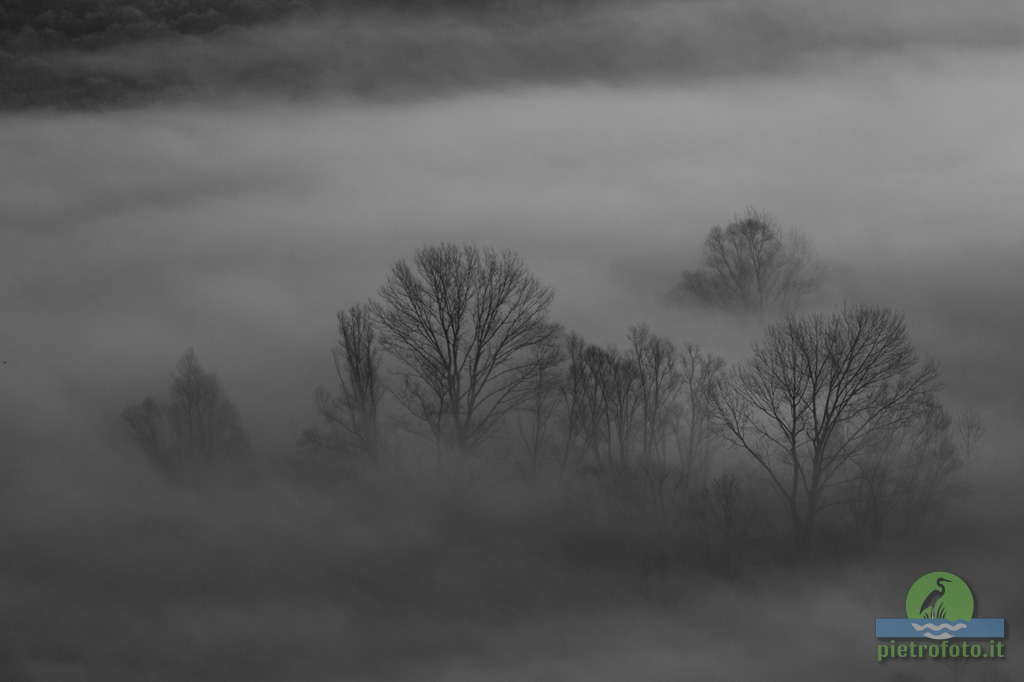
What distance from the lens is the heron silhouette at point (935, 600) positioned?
42375mm

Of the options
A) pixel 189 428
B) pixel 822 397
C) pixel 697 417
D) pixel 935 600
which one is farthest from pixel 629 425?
pixel 189 428

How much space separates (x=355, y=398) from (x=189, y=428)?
798cm

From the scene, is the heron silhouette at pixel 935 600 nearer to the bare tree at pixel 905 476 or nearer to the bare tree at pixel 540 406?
the bare tree at pixel 905 476

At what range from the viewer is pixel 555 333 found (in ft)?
179

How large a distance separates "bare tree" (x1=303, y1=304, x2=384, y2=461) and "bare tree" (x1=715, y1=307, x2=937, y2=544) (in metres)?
15.3

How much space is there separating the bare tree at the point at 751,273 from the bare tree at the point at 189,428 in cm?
2622

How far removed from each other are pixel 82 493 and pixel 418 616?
19.0 meters

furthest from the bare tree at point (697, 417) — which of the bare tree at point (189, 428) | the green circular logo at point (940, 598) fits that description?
the bare tree at point (189, 428)

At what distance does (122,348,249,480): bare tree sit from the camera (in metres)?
52.8

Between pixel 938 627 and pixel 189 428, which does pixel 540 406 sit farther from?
pixel 938 627

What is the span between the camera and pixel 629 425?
53.4 m

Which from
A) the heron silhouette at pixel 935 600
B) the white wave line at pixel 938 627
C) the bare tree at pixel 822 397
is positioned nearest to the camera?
the white wave line at pixel 938 627

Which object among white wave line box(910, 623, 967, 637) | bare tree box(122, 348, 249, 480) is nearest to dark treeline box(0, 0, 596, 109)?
bare tree box(122, 348, 249, 480)

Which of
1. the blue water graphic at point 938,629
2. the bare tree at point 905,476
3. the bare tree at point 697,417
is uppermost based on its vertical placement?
the bare tree at point 697,417
